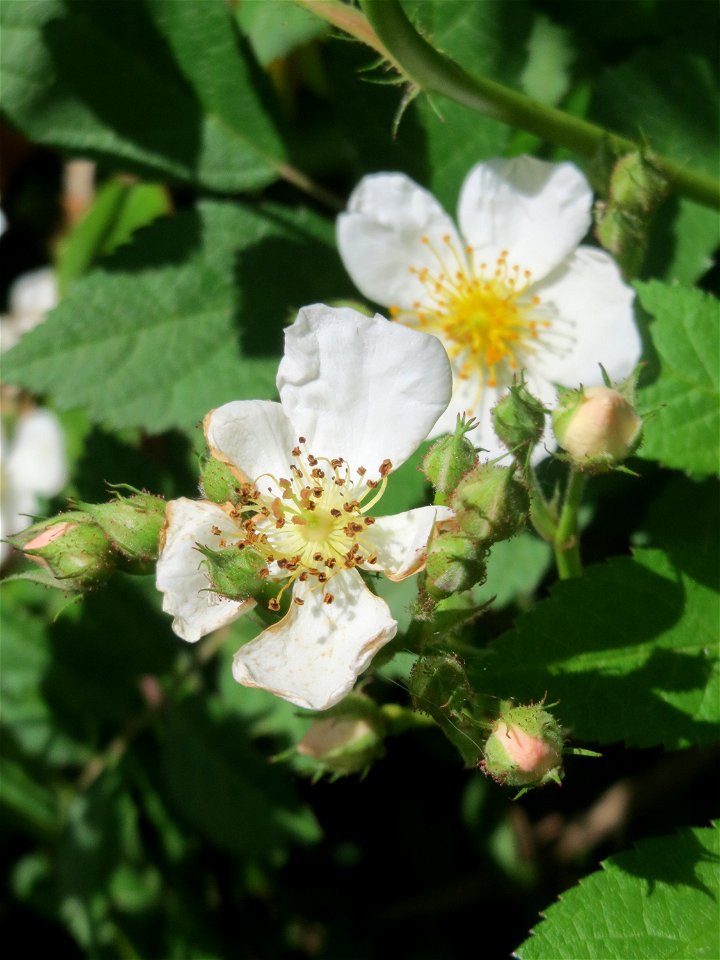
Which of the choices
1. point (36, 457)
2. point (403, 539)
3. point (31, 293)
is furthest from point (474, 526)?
point (31, 293)

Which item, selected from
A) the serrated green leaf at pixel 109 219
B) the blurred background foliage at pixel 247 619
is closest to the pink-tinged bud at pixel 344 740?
the blurred background foliage at pixel 247 619

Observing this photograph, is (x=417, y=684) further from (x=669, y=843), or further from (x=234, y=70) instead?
(x=234, y=70)

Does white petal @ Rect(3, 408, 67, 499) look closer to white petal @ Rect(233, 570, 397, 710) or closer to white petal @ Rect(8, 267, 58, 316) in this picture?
white petal @ Rect(8, 267, 58, 316)

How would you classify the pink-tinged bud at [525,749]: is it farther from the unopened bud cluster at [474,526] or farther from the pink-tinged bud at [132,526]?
the pink-tinged bud at [132,526]

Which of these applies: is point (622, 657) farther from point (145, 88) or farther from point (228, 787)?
point (145, 88)

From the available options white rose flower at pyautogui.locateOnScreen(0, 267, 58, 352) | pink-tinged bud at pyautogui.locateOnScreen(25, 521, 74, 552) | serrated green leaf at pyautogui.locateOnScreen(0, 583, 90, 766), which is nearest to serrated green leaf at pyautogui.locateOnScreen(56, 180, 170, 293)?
white rose flower at pyautogui.locateOnScreen(0, 267, 58, 352)

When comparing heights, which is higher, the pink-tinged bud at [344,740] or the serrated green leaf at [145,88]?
the serrated green leaf at [145,88]

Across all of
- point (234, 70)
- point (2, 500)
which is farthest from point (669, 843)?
point (2, 500)
